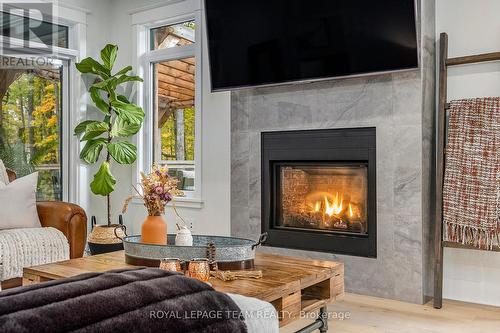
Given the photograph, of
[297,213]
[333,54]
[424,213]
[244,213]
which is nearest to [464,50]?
[333,54]

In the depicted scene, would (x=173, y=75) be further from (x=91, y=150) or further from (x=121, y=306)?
(x=121, y=306)

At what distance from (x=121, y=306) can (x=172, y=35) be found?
4537 millimetres

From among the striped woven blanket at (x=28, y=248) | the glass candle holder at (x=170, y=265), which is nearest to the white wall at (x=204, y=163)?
the striped woven blanket at (x=28, y=248)

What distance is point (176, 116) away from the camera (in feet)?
15.6

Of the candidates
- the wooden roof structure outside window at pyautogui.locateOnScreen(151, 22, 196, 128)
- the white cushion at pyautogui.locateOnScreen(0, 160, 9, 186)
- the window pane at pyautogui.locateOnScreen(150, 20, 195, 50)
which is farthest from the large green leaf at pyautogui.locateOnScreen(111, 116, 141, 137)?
the white cushion at pyautogui.locateOnScreen(0, 160, 9, 186)

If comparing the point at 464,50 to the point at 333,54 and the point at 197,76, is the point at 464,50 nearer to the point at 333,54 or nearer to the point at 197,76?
the point at 333,54

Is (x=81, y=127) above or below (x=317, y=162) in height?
above

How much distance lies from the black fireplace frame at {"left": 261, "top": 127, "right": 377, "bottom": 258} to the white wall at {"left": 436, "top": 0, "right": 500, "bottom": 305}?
566 millimetres

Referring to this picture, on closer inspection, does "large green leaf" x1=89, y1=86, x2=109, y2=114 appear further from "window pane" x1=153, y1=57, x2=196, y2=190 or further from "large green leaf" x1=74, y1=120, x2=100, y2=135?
"window pane" x1=153, y1=57, x2=196, y2=190

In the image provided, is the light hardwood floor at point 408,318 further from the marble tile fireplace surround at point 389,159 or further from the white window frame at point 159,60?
the white window frame at point 159,60

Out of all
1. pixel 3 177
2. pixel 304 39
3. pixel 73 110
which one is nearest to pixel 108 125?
pixel 73 110

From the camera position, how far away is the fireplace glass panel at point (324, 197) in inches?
139

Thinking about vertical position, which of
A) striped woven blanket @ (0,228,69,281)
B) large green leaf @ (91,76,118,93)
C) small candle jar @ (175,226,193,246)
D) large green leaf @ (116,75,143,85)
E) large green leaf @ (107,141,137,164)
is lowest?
striped woven blanket @ (0,228,69,281)

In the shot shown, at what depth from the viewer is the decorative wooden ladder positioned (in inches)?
122
